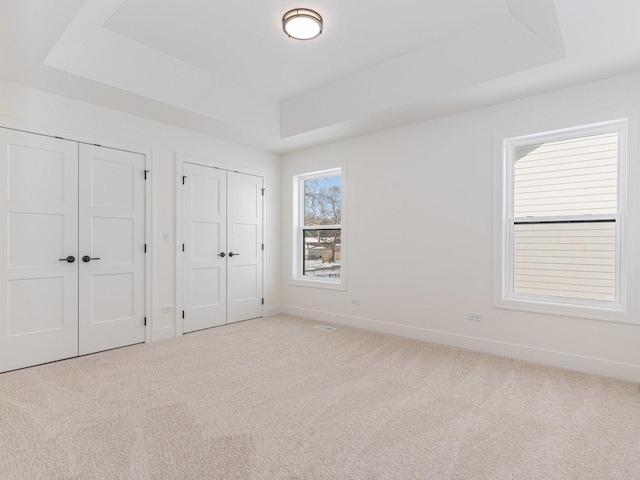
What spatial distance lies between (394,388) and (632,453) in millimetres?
1446

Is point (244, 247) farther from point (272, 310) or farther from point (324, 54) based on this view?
point (324, 54)

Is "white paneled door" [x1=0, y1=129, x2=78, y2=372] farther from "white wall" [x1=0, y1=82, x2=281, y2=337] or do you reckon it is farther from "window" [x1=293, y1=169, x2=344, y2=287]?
"window" [x1=293, y1=169, x2=344, y2=287]

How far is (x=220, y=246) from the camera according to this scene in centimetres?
490

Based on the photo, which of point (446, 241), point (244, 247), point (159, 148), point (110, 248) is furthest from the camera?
point (244, 247)

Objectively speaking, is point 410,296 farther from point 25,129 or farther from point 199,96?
point 25,129

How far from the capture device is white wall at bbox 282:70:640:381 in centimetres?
320

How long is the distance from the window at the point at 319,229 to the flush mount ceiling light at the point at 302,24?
2.29 m

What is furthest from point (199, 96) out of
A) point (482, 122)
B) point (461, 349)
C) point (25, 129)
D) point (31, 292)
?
point (461, 349)

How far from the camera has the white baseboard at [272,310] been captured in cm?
555

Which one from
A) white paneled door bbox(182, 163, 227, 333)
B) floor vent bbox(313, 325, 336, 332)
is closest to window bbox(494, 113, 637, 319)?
floor vent bbox(313, 325, 336, 332)

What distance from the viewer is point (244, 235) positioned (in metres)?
5.23

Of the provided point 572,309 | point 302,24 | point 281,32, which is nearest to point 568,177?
point 572,309

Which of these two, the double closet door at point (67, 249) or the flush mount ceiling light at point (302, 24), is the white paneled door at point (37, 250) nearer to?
the double closet door at point (67, 249)

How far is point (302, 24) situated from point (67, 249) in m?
3.11
